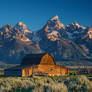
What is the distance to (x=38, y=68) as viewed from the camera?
78562 mm

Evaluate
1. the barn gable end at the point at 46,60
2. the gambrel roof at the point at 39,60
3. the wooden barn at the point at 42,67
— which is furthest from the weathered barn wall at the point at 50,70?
the gambrel roof at the point at 39,60

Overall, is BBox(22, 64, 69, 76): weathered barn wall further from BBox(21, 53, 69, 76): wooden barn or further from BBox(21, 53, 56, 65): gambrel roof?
BBox(21, 53, 56, 65): gambrel roof

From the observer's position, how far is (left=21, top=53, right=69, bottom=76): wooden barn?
7520cm

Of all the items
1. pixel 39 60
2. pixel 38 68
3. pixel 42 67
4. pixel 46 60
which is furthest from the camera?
pixel 46 60

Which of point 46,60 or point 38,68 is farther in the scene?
point 46,60

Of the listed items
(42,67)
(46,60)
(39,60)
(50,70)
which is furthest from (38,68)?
(46,60)

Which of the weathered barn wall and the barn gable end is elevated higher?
the barn gable end

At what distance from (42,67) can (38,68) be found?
7.60ft

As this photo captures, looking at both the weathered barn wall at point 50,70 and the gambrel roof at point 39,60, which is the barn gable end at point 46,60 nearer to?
the gambrel roof at point 39,60

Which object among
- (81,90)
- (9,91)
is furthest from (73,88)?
(9,91)

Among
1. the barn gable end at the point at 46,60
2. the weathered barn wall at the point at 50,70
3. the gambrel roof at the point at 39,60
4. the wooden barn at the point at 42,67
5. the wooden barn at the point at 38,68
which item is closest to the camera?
the wooden barn at the point at 38,68

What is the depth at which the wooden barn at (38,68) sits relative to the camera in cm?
7388

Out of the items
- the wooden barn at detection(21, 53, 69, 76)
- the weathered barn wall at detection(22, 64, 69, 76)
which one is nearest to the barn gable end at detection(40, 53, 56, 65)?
the wooden barn at detection(21, 53, 69, 76)

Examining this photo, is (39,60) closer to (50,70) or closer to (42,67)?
(42,67)
